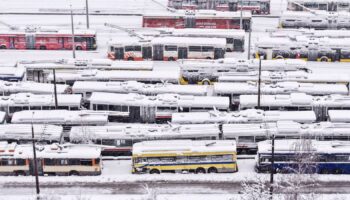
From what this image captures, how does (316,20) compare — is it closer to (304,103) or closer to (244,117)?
(304,103)

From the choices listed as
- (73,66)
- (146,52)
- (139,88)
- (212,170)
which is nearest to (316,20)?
(146,52)

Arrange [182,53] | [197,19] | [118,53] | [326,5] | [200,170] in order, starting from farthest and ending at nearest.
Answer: [326,5] < [197,19] < [118,53] < [182,53] < [200,170]

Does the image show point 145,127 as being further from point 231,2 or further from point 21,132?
point 231,2

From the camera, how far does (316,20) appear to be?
270 ft

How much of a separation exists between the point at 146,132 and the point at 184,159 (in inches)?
187

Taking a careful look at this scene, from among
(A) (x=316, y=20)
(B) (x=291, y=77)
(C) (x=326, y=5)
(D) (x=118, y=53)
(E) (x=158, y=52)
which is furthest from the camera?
(C) (x=326, y=5)

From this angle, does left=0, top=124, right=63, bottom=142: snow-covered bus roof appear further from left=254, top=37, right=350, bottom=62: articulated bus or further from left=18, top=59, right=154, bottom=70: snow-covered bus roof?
left=254, top=37, right=350, bottom=62: articulated bus

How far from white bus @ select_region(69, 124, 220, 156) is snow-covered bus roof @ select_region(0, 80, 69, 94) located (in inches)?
372

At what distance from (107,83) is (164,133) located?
12311 mm

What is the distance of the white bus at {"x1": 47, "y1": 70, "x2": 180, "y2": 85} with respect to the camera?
6250 centimetres

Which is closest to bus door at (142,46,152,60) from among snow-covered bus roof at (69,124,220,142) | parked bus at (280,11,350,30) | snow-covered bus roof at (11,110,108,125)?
snow-covered bus roof at (11,110,108,125)

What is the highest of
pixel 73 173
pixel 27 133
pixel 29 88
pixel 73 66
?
pixel 73 66

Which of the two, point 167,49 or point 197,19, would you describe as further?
point 197,19

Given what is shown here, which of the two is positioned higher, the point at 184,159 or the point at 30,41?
the point at 30,41
